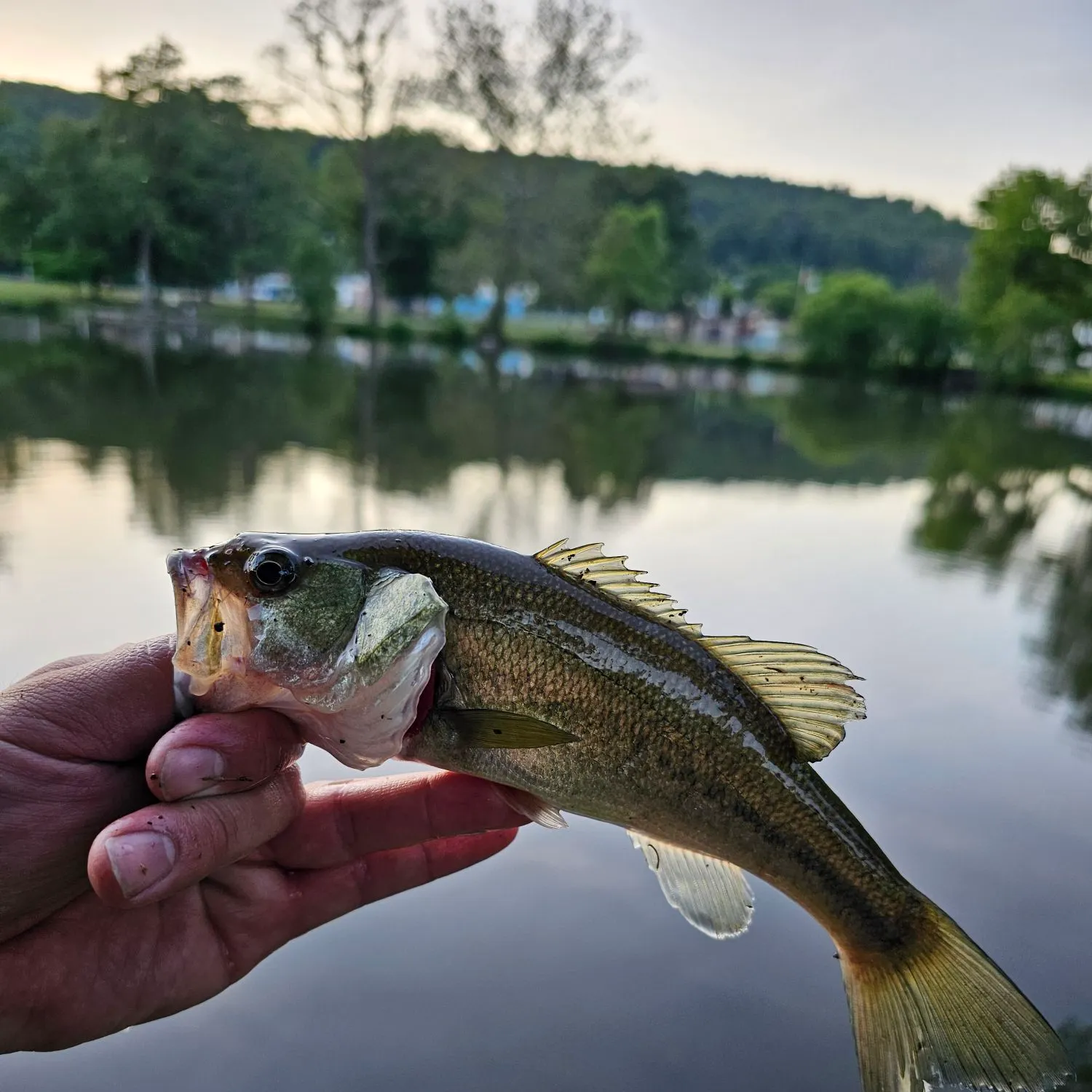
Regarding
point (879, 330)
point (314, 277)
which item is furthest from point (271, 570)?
point (879, 330)

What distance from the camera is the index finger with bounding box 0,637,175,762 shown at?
5.07 feet

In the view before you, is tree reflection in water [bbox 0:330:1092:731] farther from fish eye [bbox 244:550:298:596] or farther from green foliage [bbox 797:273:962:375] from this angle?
green foliage [bbox 797:273:962:375]

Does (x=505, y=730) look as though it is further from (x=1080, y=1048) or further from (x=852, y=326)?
(x=852, y=326)

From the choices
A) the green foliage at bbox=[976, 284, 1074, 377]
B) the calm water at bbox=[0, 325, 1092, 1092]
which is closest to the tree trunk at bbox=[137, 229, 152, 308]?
the calm water at bbox=[0, 325, 1092, 1092]

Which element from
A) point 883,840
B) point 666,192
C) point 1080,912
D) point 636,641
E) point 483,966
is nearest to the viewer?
point 636,641

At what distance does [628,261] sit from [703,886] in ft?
168

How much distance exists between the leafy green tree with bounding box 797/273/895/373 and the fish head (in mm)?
49760

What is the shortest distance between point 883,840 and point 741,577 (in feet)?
13.2

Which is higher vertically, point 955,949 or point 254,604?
point 254,604

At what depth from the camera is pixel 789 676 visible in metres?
1.87

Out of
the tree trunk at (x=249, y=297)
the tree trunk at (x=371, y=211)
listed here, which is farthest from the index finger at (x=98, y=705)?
the tree trunk at (x=249, y=297)

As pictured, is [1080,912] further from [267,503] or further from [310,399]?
[310,399]

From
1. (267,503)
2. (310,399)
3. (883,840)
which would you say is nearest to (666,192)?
(310,399)

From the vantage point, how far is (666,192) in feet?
224
